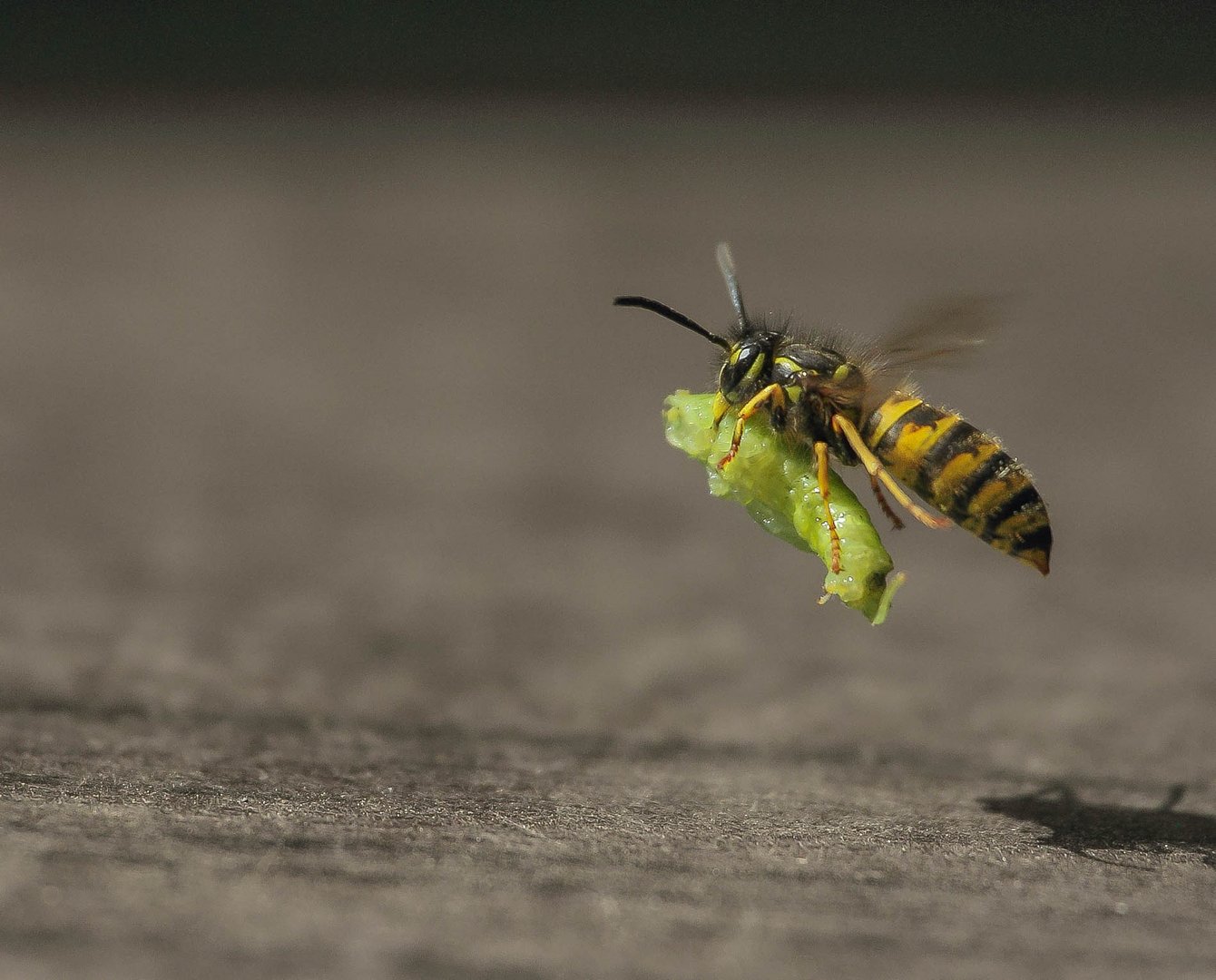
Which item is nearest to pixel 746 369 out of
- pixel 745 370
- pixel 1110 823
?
pixel 745 370

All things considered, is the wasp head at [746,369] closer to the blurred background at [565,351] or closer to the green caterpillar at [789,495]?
the green caterpillar at [789,495]

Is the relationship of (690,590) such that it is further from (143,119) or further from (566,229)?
(143,119)

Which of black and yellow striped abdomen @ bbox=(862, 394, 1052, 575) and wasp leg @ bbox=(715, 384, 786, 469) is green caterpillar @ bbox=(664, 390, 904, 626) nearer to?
wasp leg @ bbox=(715, 384, 786, 469)

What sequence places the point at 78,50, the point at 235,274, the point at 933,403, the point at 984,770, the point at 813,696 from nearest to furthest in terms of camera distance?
the point at 984,770
the point at 813,696
the point at 933,403
the point at 235,274
the point at 78,50

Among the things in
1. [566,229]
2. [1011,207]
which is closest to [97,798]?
[566,229]

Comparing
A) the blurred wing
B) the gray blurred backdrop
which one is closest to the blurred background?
the gray blurred backdrop

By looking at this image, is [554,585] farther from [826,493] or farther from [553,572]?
[826,493]

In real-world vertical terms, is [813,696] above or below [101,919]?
above
